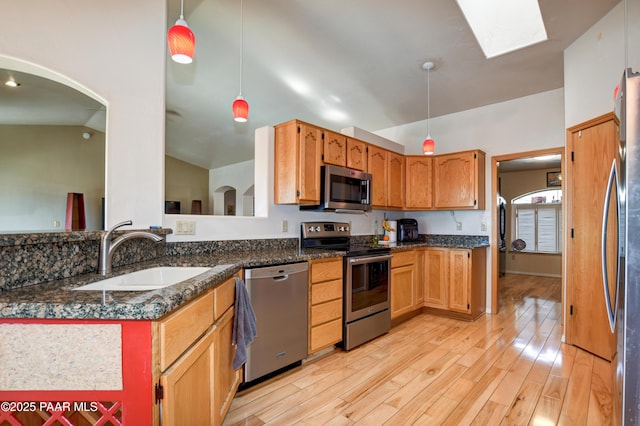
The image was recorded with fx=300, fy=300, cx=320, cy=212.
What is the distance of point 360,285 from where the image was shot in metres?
2.76

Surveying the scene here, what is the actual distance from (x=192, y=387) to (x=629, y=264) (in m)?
1.75

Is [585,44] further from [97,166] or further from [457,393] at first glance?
[97,166]

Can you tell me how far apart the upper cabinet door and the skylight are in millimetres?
1475

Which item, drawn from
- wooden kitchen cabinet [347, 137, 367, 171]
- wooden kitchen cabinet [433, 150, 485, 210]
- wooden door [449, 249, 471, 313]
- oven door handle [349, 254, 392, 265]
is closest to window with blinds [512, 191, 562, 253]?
wooden kitchen cabinet [433, 150, 485, 210]

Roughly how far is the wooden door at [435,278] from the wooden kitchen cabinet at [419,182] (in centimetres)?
69

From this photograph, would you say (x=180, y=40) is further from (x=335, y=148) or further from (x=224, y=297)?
(x=335, y=148)

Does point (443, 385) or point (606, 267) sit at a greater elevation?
point (606, 267)

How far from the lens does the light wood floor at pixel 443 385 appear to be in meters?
1.77

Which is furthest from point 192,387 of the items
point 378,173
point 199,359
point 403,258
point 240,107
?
point 378,173

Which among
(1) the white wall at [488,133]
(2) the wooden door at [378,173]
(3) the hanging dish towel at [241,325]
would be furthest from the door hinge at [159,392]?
(1) the white wall at [488,133]

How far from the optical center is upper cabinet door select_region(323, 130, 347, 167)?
118 inches

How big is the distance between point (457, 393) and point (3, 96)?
352cm

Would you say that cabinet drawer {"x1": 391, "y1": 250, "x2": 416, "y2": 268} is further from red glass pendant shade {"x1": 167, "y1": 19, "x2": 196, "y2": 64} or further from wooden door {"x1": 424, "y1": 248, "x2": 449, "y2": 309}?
red glass pendant shade {"x1": 167, "y1": 19, "x2": 196, "y2": 64}

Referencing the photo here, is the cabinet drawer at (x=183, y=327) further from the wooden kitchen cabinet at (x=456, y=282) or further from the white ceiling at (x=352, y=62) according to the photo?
the wooden kitchen cabinet at (x=456, y=282)
